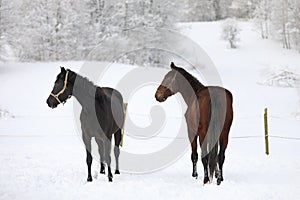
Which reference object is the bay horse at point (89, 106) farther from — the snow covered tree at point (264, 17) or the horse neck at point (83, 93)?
the snow covered tree at point (264, 17)

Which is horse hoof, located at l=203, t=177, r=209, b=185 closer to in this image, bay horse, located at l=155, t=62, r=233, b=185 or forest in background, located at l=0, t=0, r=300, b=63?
bay horse, located at l=155, t=62, r=233, b=185

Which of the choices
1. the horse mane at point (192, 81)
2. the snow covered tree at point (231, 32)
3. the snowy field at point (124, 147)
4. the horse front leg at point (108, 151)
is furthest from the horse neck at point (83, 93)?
the snow covered tree at point (231, 32)

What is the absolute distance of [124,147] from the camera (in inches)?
407

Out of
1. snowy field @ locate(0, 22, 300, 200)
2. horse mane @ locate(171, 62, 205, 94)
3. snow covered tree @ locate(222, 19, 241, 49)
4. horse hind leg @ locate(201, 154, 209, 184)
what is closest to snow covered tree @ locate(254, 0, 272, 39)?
snow covered tree @ locate(222, 19, 241, 49)

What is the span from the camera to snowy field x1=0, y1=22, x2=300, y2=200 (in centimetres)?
559

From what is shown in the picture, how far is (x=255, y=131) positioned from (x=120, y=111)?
8.27 m

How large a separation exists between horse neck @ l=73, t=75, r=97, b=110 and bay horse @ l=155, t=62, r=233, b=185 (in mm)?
1238

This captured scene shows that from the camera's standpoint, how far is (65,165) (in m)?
7.51

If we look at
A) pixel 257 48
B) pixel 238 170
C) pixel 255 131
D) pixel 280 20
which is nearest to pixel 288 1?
pixel 280 20

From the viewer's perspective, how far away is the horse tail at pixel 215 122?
5750 mm

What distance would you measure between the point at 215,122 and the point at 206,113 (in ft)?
0.72

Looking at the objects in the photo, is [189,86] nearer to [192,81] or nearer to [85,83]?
[192,81]

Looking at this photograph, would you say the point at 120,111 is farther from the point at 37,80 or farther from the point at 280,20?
the point at 280,20

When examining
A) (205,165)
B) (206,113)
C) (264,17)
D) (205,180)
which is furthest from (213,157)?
(264,17)
